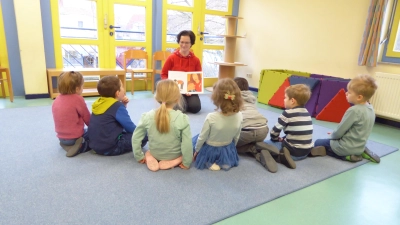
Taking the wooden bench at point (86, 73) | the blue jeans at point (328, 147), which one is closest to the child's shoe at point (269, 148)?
the blue jeans at point (328, 147)

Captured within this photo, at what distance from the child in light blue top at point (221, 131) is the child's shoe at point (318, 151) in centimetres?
80

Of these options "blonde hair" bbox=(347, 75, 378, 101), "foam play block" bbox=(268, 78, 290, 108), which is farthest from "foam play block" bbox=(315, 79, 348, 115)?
"blonde hair" bbox=(347, 75, 378, 101)

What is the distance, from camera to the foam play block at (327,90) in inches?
151

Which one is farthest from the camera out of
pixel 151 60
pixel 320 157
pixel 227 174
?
pixel 151 60

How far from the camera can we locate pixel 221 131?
212 cm

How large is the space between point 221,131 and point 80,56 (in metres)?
3.80

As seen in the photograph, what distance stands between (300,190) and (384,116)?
270cm

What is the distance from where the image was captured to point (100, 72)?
457 centimetres

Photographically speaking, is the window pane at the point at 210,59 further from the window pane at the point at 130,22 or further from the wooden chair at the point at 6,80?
the wooden chair at the point at 6,80

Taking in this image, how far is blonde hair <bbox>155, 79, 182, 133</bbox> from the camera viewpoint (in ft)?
6.44

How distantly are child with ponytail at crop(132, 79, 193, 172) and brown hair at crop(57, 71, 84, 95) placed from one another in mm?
686

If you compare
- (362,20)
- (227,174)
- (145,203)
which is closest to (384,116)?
(362,20)

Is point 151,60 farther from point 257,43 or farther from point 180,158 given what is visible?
point 180,158

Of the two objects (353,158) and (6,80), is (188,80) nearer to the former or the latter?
(353,158)
